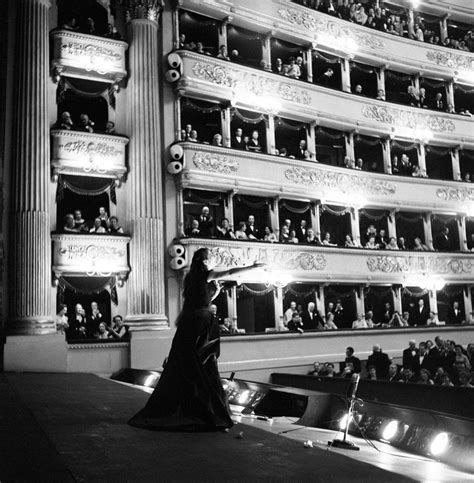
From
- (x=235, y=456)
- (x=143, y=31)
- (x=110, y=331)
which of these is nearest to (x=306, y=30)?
(x=143, y=31)

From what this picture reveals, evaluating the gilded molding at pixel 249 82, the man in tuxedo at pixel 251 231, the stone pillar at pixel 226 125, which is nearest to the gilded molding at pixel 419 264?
the man in tuxedo at pixel 251 231

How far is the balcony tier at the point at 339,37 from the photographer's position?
19062 mm

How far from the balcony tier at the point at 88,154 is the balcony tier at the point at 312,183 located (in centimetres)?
168

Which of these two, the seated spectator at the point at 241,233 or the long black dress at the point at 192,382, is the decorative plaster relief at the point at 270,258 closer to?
the seated spectator at the point at 241,233

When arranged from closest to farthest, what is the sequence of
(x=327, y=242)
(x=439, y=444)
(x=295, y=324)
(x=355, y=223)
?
(x=439, y=444)
(x=295, y=324)
(x=327, y=242)
(x=355, y=223)

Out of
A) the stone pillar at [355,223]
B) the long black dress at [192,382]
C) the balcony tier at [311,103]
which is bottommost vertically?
the long black dress at [192,382]

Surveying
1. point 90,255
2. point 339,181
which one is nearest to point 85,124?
point 90,255

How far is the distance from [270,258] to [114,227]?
4.51m

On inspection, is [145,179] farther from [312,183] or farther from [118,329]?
[312,183]

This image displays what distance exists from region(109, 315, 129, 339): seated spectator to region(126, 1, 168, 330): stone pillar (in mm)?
231

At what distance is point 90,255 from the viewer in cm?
1571

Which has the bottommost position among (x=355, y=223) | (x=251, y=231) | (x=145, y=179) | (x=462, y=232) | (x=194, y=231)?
(x=194, y=231)

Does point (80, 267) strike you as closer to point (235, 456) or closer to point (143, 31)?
point (143, 31)

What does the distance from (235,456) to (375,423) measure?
3.83 metres
